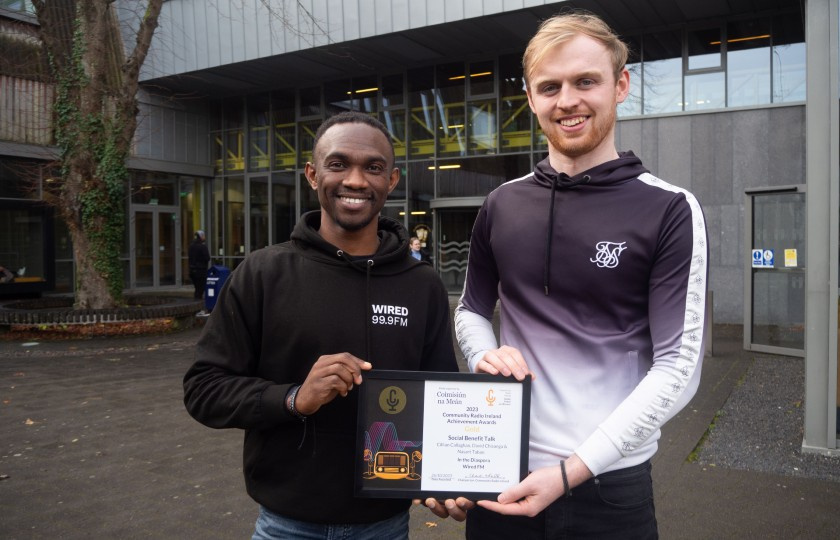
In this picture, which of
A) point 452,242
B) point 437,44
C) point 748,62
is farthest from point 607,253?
point 452,242

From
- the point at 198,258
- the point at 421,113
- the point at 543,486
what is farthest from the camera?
the point at 421,113

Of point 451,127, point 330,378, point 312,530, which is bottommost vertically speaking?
point 312,530

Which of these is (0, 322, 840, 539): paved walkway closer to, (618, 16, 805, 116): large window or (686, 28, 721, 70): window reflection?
(618, 16, 805, 116): large window

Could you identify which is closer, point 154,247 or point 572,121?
point 572,121

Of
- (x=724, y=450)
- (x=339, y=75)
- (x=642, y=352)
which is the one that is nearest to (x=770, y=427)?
(x=724, y=450)

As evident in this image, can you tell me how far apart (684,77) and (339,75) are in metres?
10.3

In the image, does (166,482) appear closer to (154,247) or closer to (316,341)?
(316,341)

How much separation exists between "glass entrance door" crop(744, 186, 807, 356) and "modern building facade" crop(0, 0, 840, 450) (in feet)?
0.10

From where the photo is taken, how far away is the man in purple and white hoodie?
1.73 metres

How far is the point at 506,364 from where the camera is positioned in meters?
1.80

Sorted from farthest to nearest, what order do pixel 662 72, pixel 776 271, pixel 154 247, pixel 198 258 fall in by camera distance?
pixel 154 247 < pixel 198 258 < pixel 662 72 < pixel 776 271

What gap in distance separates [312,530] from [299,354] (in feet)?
1.71

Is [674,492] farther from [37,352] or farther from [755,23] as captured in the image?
[755,23]

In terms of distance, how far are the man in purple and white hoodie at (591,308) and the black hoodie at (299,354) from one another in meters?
0.30
